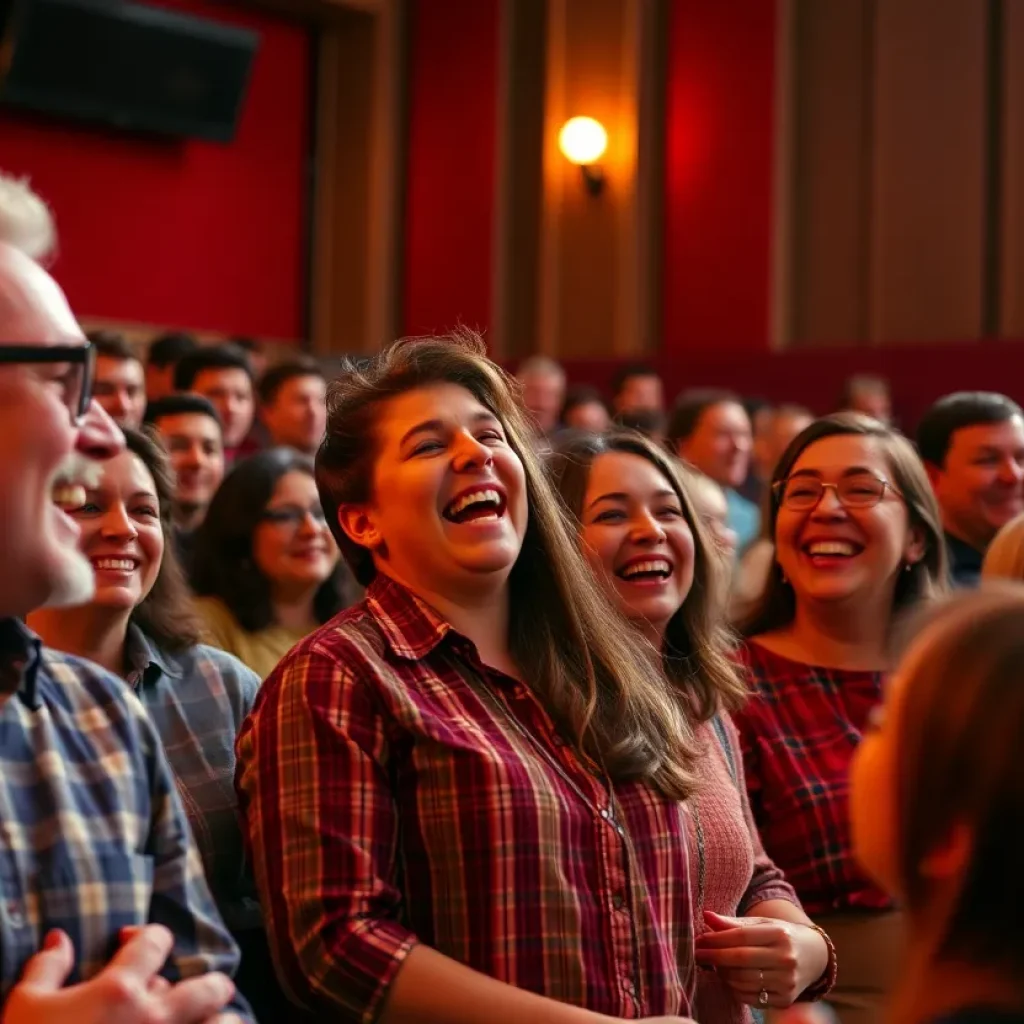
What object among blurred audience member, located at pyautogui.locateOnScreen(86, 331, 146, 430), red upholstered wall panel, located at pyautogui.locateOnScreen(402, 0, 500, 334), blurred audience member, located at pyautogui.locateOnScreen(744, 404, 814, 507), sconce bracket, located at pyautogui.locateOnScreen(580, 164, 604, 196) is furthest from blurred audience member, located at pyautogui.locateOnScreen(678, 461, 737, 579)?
red upholstered wall panel, located at pyautogui.locateOnScreen(402, 0, 500, 334)

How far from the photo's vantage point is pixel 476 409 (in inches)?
76.7

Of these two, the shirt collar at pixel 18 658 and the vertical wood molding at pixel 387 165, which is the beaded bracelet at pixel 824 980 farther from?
the vertical wood molding at pixel 387 165

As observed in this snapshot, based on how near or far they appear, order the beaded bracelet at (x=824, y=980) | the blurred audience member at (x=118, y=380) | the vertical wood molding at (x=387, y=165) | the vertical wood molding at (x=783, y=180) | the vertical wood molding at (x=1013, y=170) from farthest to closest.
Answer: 1. the vertical wood molding at (x=387, y=165)
2. the vertical wood molding at (x=783, y=180)
3. the vertical wood molding at (x=1013, y=170)
4. the blurred audience member at (x=118, y=380)
5. the beaded bracelet at (x=824, y=980)

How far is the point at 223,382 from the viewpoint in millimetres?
4621

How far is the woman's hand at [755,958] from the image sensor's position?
1885mm

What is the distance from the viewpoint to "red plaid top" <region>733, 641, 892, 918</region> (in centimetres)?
228

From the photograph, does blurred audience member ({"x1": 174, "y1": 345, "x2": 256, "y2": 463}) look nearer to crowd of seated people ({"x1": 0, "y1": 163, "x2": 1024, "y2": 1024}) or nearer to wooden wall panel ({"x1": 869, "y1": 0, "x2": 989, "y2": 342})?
crowd of seated people ({"x1": 0, "y1": 163, "x2": 1024, "y2": 1024})

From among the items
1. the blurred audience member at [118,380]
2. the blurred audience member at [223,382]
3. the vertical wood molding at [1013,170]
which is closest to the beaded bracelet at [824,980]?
the blurred audience member at [118,380]

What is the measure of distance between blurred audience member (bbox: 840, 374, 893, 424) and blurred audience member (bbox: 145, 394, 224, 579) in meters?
2.74

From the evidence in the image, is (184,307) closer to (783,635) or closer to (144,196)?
(144,196)

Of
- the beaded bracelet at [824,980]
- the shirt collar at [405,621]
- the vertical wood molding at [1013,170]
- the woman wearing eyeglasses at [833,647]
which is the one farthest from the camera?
the vertical wood molding at [1013,170]

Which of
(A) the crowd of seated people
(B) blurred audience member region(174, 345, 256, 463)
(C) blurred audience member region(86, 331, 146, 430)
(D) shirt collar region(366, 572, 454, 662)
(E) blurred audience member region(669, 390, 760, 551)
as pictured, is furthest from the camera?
(E) blurred audience member region(669, 390, 760, 551)

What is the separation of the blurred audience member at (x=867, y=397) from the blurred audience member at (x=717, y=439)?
882 millimetres

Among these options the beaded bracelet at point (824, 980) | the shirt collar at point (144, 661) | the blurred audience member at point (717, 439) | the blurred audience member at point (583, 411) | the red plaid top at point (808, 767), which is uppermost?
the blurred audience member at point (583, 411)
